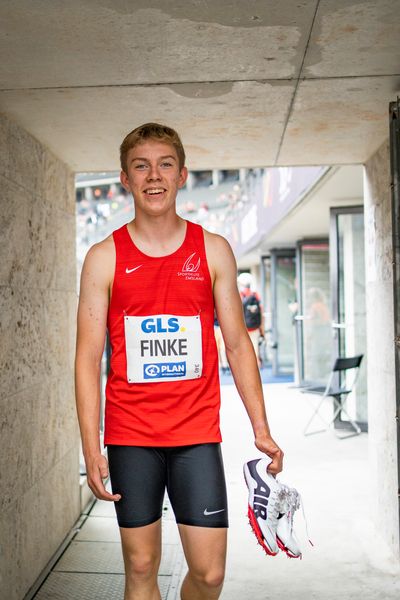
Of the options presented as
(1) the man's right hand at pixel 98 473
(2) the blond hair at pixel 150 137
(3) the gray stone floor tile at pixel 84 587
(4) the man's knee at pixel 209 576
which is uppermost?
(2) the blond hair at pixel 150 137

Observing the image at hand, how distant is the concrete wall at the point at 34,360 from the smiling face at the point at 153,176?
103 cm

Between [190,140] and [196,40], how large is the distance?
62.2 inches

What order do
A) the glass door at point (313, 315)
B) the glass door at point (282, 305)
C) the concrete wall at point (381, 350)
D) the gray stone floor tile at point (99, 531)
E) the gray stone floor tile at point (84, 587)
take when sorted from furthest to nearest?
the glass door at point (282, 305) → the glass door at point (313, 315) → the gray stone floor tile at point (99, 531) → the concrete wall at point (381, 350) → the gray stone floor tile at point (84, 587)

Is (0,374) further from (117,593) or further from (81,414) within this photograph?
(117,593)

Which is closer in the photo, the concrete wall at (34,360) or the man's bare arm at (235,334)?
the man's bare arm at (235,334)

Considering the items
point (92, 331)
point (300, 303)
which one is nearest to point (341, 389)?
point (300, 303)

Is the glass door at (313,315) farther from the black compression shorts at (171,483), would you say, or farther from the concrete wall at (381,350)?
the black compression shorts at (171,483)

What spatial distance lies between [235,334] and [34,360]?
159cm

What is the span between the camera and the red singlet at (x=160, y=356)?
238 cm

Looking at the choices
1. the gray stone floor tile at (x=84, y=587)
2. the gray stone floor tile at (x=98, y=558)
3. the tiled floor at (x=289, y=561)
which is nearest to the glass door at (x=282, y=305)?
the tiled floor at (x=289, y=561)

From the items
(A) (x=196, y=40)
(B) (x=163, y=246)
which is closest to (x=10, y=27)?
(A) (x=196, y=40)

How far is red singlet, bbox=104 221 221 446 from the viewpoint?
238 centimetres

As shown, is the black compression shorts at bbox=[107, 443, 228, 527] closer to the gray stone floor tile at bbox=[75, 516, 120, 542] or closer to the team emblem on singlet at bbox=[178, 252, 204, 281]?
the team emblem on singlet at bbox=[178, 252, 204, 281]

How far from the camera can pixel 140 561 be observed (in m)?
2.36
